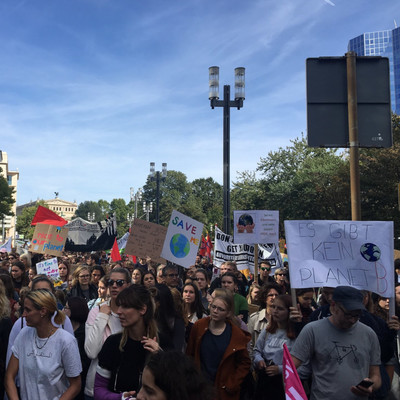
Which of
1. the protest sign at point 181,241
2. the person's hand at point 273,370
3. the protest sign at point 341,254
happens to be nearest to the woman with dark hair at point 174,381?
the protest sign at point 341,254

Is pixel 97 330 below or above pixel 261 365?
above

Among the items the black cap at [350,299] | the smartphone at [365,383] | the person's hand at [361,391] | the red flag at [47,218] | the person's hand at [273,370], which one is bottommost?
the person's hand at [273,370]

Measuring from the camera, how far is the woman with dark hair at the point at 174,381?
2104mm

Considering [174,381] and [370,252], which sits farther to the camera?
[370,252]

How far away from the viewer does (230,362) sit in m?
4.38

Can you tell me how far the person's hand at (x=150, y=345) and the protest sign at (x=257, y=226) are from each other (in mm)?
8312

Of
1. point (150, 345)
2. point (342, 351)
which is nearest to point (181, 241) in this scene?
point (342, 351)

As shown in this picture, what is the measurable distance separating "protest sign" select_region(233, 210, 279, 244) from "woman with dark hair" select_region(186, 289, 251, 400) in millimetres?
7109

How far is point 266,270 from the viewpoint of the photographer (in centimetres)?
1148

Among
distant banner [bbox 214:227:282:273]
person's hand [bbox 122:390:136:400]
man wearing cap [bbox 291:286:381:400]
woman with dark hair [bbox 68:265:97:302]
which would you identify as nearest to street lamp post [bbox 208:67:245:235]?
distant banner [bbox 214:227:282:273]

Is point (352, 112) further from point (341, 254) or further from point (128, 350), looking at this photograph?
point (128, 350)

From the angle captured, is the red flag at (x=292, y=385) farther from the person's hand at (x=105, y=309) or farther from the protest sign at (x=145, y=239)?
the protest sign at (x=145, y=239)

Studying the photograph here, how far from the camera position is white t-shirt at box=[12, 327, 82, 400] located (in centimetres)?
366

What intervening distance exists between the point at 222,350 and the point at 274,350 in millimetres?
702
